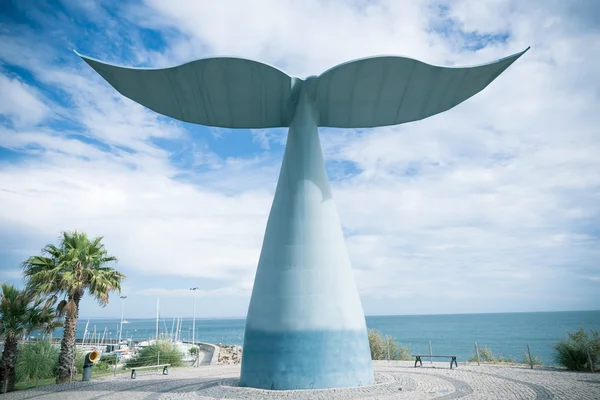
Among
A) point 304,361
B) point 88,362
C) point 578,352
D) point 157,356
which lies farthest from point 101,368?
point 578,352

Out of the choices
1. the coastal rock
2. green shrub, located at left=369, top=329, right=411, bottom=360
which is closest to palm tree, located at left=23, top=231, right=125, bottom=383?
the coastal rock

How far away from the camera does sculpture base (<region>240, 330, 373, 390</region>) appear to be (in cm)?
1022

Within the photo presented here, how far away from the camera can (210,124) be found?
43.0ft

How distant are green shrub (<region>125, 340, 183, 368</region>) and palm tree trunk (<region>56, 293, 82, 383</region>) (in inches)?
254

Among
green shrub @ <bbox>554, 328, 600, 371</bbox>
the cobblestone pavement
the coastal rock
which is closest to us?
the cobblestone pavement

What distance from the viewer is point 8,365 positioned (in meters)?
13.1

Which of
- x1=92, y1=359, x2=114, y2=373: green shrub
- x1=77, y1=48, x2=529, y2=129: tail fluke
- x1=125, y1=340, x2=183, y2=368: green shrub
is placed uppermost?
x1=77, y1=48, x2=529, y2=129: tail fluke

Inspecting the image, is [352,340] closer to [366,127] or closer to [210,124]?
[366,127]

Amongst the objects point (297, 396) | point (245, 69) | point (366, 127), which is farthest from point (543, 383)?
point (245, 69)

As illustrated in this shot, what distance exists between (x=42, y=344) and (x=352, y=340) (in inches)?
530

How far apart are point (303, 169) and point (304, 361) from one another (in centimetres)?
529

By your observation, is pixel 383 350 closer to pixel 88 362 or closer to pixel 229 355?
pixel 229 355

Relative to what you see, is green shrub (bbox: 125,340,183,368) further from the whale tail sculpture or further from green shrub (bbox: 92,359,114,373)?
the whale tail sculpture

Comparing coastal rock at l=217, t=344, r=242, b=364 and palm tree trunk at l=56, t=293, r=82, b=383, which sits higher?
palm tree trunk at l=56, t=293, r=82, b=383
